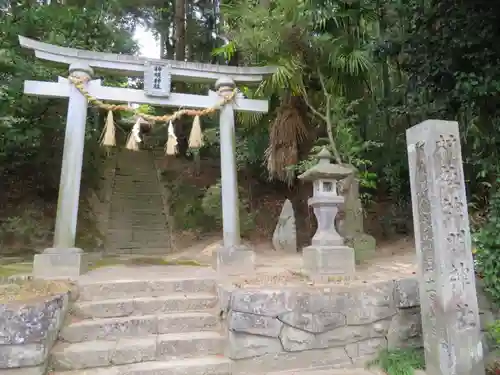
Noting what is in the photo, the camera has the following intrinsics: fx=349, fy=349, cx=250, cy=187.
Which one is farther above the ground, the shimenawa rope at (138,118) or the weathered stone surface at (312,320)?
the shimenawa rope at (138,118)

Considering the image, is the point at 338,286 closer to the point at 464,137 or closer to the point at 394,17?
the point at 464,137

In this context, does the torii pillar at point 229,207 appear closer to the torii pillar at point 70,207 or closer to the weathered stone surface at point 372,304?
the weathered stone surface at point 372,304

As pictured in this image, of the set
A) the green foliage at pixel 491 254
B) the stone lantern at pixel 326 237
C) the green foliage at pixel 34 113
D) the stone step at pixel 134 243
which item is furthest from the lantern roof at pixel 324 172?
the stone step at pixel 134 243

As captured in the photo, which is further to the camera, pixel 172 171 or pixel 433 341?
pixel 172 171

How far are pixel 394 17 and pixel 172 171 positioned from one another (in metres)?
8.90

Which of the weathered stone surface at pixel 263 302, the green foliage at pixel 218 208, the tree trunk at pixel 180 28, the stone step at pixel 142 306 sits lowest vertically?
the stone step at pixel 142 306

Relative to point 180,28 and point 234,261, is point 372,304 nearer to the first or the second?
point 234,261

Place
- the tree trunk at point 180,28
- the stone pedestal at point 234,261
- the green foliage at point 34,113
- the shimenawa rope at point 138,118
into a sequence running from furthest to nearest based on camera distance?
the tree trunk at point 180,28 < the green foliage at point 34,113 < the shimenawa rope at point 138,118 < the stone pedestal at point 234,261

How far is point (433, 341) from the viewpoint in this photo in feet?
10.4

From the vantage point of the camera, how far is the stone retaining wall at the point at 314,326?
337 centimetres

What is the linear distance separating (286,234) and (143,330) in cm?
485

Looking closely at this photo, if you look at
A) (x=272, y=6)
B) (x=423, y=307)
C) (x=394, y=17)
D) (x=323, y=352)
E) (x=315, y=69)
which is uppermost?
(x=272, y=6)

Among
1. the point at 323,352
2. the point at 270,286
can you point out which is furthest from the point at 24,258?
the point at 323,352

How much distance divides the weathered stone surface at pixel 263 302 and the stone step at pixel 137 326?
0.60 m
